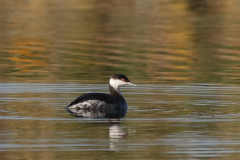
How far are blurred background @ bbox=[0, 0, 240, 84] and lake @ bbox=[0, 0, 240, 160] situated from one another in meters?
0.04

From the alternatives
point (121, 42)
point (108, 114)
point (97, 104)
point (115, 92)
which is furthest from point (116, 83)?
point (121, 42)

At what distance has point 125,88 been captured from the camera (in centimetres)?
1681

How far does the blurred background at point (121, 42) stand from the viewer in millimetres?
18984

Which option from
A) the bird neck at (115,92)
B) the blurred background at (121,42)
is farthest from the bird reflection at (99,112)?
the blurred background at (121,42)

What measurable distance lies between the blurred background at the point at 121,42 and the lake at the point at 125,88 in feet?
0.13

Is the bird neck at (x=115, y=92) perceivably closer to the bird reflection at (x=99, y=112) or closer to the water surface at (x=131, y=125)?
the water surface at (x=131, y=125)

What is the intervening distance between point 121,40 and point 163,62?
19.8ft

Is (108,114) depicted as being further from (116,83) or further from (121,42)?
(121,42)

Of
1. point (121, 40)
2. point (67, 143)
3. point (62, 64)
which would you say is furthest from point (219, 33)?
point (67, 143)

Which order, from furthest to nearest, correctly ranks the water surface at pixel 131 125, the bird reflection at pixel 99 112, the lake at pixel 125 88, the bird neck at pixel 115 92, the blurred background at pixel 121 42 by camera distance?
the blurred background at pixel 121 42 < the bird neck at pixel 115 92 < the bird reflection at pixel 99 112 < the lake at pixel 125 88 < the water surface at pixel 131 125

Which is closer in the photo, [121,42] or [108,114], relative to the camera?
[108,114]

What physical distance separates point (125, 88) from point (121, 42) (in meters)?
9.78

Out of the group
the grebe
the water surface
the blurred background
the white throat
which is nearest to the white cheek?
the white throat

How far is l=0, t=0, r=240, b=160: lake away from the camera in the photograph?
32.9 ft
